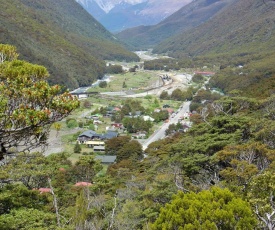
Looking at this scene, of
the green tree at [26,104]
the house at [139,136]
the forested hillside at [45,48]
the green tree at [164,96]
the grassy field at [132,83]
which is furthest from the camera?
the grassy field at [132,83]

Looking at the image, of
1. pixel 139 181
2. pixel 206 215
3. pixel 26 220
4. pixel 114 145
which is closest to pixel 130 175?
pixel 139 181

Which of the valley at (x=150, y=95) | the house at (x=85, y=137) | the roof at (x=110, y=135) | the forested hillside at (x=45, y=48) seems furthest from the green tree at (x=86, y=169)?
the forested hillside at (x=45, y=48)

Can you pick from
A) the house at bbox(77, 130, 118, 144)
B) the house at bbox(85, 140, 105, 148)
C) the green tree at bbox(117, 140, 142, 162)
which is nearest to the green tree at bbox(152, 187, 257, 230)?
the green tree at bbox(117, 140, 142, 162)

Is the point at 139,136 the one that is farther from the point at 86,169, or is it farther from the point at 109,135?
the point at 86,169

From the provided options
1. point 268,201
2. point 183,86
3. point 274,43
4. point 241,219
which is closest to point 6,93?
point 241,219

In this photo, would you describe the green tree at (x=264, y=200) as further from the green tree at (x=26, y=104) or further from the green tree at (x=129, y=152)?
the green tree at (x=129, y=152)

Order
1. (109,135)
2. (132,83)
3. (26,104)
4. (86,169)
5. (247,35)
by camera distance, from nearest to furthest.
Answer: (26,104) → (86,169) → (109,135) → (132,83) → (247,35)
